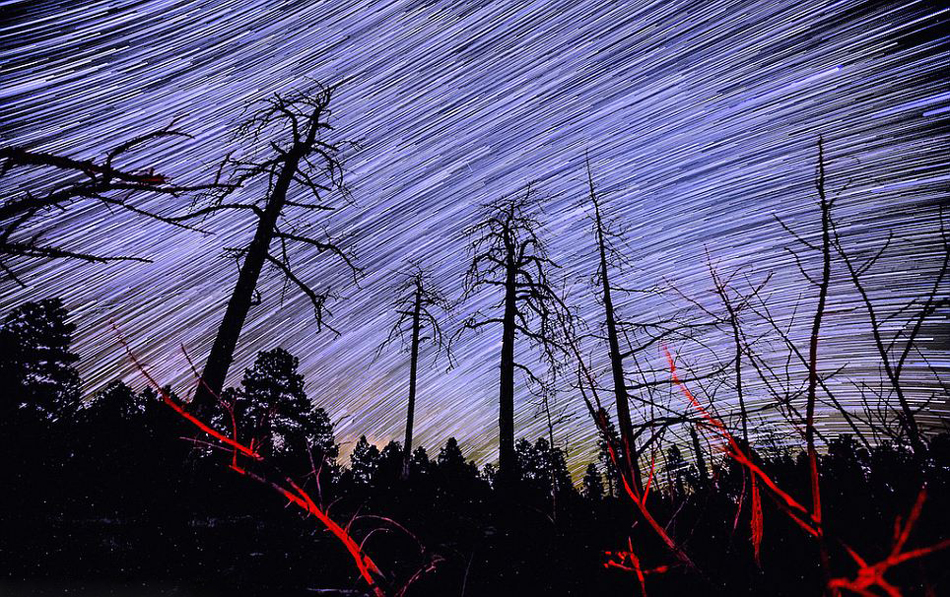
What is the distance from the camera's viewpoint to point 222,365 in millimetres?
6324

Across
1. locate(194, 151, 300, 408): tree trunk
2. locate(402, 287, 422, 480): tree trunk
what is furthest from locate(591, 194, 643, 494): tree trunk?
locate(402, 287, 422, 480): tree trunk

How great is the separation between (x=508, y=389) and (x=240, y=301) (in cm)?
664

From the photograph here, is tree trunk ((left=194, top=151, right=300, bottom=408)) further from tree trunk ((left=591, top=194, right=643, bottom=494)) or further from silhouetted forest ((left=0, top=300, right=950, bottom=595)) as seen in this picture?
tree trunk ((left=591, top=194, right=643, bottom=494))

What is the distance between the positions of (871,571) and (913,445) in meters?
1.91

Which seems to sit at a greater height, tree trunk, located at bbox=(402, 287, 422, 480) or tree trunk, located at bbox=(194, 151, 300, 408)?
tree trunk, located at bbox=(194, 151, 300, 408)

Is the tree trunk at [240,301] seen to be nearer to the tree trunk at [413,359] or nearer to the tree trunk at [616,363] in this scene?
the tree trunk at [616,363]

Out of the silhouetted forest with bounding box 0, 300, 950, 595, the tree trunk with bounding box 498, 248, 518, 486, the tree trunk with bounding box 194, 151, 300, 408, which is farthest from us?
the tree trunk with bounding box 498, 248, 518, 486

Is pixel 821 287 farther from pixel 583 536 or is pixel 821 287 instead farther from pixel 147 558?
pixel 147 558

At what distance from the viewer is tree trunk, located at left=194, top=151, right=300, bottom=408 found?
623 centimetres

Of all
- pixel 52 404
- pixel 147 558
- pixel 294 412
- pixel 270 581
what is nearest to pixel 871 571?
pixel 270 581

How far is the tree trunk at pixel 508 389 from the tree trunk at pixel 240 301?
6.26 meters

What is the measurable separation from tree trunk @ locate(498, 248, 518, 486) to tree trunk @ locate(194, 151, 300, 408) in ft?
20.6

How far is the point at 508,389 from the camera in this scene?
1005 cm

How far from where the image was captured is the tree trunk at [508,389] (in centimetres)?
898
